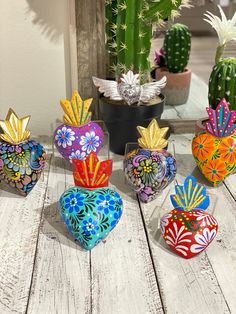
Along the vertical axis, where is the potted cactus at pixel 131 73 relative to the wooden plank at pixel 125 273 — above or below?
above

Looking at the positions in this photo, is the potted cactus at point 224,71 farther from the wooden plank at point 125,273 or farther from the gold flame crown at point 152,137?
the wooden plank at point 125,273

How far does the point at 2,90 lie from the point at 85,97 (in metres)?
0.27

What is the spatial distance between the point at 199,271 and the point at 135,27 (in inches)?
28.2

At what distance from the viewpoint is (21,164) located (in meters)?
1.05

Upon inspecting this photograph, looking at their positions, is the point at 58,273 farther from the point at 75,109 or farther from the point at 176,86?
the point at 176,86

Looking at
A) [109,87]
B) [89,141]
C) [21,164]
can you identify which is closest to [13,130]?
[21,164]

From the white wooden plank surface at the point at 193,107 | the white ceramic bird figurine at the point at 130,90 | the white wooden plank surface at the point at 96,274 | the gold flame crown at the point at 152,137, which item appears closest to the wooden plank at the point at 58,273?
the white wooden plank surface at the point at 96,274

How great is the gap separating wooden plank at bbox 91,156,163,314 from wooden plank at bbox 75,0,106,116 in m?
0.52

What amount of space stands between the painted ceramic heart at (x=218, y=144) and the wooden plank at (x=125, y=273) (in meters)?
0.24

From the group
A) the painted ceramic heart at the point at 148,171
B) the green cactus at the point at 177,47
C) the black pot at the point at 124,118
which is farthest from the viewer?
the green cactus at the point at 177,47

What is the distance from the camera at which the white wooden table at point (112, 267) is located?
780 mm

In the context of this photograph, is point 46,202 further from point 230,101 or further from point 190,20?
point 190,20

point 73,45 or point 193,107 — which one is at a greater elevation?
point 73,45

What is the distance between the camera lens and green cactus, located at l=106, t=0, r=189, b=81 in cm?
123
